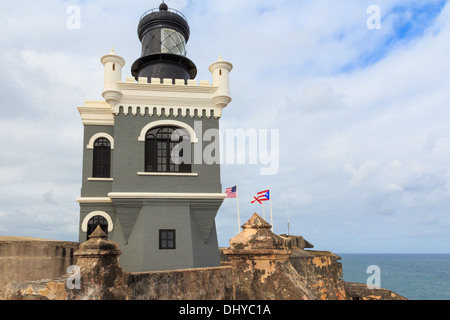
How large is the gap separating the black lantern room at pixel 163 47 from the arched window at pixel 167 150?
3.38 metres

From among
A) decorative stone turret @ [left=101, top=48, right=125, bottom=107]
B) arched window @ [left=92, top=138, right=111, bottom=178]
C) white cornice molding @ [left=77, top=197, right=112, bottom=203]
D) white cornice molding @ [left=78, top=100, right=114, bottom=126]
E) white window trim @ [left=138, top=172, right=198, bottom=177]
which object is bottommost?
white cornice molding @ [left=77, top=197, right=112, bottom=203]

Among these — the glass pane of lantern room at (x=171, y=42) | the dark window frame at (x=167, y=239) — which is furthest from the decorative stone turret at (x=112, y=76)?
the dark window frame at (x=167, y=239)

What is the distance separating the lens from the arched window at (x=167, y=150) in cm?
1468

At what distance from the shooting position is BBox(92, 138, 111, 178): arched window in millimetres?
16078

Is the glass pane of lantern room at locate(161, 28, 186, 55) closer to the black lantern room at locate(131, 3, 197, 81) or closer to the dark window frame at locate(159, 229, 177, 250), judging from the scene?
the black lantern room at locate(131, 3, 197, 81)

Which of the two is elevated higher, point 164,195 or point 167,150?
point 167,150

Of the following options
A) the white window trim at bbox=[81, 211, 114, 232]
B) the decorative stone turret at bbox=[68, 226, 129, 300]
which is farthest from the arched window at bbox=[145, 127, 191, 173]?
the decorative stone turret at bbox=[68, 226, 129, 300]

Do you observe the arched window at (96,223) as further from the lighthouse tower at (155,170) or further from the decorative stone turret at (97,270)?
the decorative stone turret at (97,270)

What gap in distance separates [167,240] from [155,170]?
2.99m

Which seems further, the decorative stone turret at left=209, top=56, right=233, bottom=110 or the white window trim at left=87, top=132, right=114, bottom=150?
the white window trim at left=87, top=132, right=114, bottom=150

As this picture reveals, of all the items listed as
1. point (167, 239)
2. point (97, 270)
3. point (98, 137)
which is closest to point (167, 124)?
point (98, 137)

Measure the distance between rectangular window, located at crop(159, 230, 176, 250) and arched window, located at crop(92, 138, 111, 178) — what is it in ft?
14.1

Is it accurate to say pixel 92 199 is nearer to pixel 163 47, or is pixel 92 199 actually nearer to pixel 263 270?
pixel 163 47

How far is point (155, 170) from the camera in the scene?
14594 millimetres
